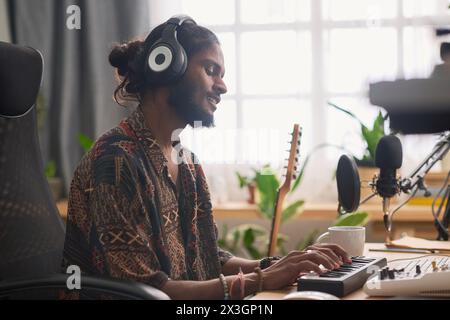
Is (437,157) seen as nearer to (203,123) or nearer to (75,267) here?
(203,123)

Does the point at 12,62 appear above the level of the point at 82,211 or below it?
above

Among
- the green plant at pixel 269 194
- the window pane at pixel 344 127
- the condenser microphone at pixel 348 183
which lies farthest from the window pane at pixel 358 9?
the condenser microphone at pixel 348 183

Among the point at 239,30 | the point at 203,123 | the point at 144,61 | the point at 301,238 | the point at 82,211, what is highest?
the point at 239,30

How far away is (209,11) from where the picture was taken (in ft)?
6.19

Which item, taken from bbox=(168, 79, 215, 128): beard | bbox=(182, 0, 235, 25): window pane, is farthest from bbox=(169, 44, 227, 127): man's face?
bbox=(182, 0, 235, 25): window pane

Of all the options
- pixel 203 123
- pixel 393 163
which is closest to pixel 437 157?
pixel 393 163

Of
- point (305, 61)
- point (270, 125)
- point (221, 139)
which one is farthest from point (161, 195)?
point (305, 61)

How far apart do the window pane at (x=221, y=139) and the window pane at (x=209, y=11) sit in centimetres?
24

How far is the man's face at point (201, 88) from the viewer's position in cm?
99

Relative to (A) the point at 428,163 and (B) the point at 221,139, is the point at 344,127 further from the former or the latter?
(A) the point at 428,163

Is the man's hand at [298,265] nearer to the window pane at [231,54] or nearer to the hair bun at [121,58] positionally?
the hair bun at [121,58]

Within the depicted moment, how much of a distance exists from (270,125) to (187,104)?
113cm
